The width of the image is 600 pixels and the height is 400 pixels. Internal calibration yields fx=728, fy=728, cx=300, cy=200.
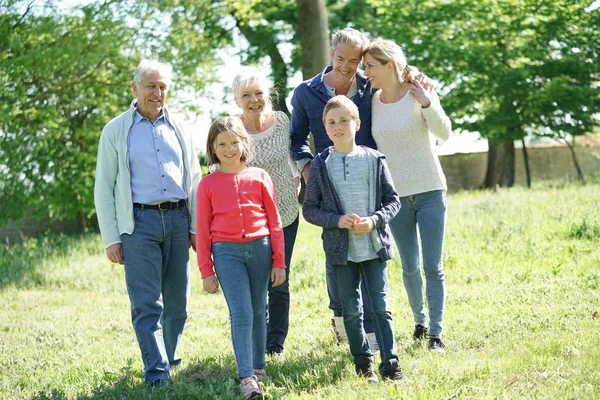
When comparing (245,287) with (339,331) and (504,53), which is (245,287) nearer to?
(339,331)

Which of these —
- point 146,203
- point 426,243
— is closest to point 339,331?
point 426,243

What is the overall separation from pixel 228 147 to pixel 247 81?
0.68 m

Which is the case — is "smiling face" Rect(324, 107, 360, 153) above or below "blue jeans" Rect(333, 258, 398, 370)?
above

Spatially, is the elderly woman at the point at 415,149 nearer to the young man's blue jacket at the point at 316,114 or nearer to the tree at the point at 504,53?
the young man's blue jacket at the point at 316,114

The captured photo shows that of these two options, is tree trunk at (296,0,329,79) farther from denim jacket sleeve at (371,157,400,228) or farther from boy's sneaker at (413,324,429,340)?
denim jacket sleeve at (371,157,400,228)

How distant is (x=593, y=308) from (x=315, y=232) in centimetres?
829

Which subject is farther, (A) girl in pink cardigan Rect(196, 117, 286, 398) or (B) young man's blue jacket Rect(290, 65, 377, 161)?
(B) young man's blue jacket Rect(290, 65, 377, 161)

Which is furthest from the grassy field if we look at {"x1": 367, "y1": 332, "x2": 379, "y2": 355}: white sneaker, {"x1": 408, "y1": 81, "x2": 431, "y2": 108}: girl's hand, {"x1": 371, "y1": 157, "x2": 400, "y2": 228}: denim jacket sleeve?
{"x1": 408, "y1": 81, "x2": 431, "y2": 108}: girl's hand

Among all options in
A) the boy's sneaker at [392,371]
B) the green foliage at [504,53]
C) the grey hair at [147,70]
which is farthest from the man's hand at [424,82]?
the green foliage at [504,53]

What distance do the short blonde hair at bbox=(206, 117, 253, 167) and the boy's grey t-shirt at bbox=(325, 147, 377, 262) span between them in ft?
1.98

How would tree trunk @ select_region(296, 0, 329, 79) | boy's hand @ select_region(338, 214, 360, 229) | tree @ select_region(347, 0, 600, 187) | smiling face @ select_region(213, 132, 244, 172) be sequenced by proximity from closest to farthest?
boy's hand @ select_region(338, 214, 360, 229)
smiling face @ select_region(213, 132, 244, 172)
tree trunk @ select_region(296, 0, 329, 79)
tree @ select_region(347, 0, 600, 187)

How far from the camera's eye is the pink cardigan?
4887mm

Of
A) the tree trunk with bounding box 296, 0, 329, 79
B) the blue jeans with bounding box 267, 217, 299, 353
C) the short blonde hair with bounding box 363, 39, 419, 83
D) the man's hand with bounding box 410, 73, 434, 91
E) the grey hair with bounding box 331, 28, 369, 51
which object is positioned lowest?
the blue jeans with bounding box 267, 217, 299, 353

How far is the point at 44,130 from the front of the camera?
663 inches
